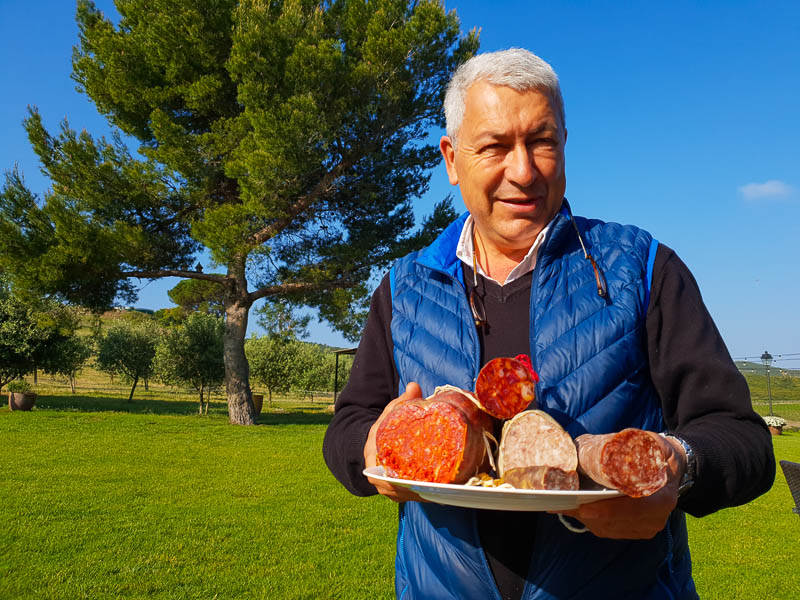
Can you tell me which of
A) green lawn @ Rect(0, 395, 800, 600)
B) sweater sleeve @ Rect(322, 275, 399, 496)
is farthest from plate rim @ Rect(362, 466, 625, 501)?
green lawn @ Rect(0, 395, 800, 600)

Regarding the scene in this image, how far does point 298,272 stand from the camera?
22.3 metres

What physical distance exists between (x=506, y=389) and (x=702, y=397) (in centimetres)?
51

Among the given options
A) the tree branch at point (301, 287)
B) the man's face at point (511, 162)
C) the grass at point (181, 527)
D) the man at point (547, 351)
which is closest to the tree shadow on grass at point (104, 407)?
the tree branch at point (301, 287)

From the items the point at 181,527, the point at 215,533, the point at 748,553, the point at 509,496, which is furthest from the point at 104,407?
the point at 509,496

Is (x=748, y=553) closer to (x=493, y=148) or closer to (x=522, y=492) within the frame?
(x=493, y=148)

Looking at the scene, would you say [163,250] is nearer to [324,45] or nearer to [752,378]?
[324,45]

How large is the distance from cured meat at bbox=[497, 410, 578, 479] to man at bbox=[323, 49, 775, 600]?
177mm

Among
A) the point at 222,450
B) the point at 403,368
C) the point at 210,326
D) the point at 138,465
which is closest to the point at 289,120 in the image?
the point at 222,450

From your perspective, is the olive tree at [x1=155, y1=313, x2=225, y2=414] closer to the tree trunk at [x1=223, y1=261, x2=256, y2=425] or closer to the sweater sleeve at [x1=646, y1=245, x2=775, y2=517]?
the tree trunk at [x1=223, y1=261, x2=256, y2=425]

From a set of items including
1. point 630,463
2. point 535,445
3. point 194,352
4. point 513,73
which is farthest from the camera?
point 194,352

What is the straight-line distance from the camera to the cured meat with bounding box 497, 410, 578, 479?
1.25m

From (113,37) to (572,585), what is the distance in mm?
23905

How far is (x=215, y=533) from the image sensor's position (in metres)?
6.97

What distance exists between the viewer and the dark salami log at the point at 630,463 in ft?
3.68
